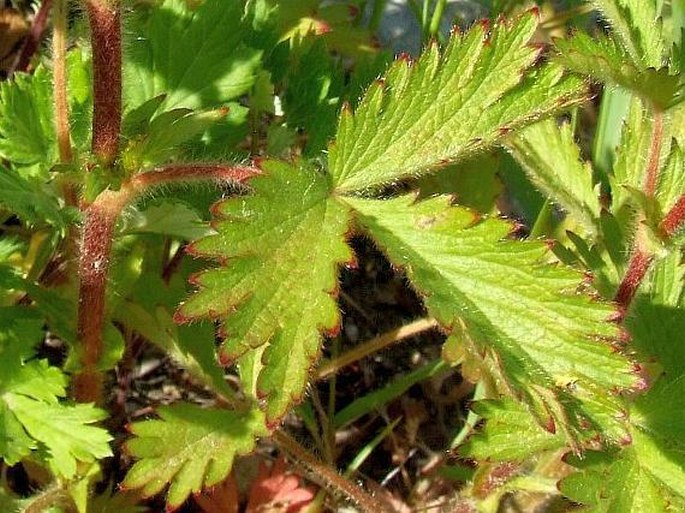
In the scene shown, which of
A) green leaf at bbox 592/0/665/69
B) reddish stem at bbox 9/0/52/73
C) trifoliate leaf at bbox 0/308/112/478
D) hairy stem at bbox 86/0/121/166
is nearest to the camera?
hairy stem at bbox 86/0/121/166

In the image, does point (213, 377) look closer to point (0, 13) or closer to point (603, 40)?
point (603, 40)

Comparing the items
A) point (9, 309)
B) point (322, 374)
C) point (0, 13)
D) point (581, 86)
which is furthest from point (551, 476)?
point (0, 13)

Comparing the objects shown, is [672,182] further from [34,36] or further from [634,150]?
[34,36]

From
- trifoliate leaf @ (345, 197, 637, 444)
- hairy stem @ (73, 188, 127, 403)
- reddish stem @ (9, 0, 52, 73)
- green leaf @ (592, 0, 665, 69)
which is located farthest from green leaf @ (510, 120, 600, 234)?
reddish stem @ (9, 0, 52, 73)

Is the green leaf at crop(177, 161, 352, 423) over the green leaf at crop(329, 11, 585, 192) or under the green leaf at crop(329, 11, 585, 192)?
under

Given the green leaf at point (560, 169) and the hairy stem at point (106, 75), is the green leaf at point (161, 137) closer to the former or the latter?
the hairy stem at point (106, 75)

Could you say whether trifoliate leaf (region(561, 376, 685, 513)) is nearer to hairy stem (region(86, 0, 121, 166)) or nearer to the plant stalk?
the plant stalk

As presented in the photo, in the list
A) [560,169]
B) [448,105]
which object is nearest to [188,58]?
[448,105]
